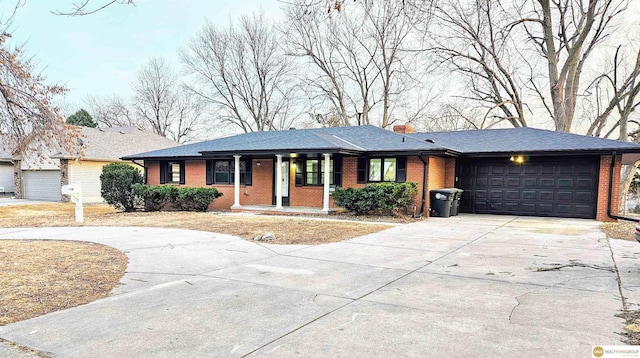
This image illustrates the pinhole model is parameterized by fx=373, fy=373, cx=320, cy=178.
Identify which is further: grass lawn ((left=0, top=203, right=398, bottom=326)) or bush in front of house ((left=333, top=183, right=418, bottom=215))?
bush in front of house ((left=333, top=183, right=418, bottom=215))

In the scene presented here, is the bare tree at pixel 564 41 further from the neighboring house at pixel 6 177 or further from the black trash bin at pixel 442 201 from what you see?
the neighboring house at pixel 6 177

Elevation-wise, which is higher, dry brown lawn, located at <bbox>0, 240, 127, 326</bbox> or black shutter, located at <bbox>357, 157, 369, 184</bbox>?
black shutter, located at <bbox>357, 157, 369, 184</bbox>

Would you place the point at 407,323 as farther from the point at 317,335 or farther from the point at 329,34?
the point at 329,34

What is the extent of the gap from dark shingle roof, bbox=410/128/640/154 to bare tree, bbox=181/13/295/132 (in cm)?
1837

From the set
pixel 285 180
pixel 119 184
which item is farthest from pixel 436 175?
pixel 119 184

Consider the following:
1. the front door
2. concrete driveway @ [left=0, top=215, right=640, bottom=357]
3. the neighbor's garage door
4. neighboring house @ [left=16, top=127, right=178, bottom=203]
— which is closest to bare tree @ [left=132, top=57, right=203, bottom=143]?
neighboring house @ [left=16, top=127, right=178, bottom=203]

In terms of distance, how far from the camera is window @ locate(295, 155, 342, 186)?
1569 cm

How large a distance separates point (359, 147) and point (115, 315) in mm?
12118

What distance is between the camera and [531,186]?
46.6 ft

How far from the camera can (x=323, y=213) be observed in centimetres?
1445

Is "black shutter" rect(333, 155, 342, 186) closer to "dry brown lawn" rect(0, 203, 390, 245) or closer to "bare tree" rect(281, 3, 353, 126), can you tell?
"dry brown lawn" rect(0, 203, 390, 245)

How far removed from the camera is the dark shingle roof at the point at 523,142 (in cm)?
1258

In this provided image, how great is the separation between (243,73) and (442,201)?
2428 centimetres

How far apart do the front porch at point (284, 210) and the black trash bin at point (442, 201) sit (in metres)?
3.57
